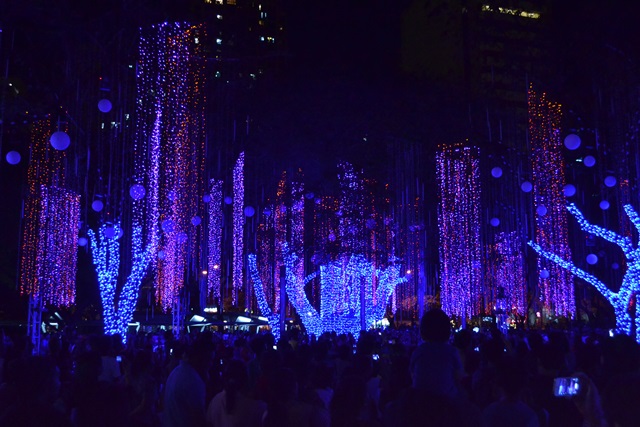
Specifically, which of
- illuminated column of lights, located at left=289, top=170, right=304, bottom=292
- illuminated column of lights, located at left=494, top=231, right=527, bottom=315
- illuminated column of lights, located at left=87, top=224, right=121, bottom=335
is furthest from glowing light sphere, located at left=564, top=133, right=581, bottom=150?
illuminated column of lights, located at left=494, top=231, right=527, bottom=315

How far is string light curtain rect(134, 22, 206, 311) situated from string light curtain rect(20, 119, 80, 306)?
12.3ft

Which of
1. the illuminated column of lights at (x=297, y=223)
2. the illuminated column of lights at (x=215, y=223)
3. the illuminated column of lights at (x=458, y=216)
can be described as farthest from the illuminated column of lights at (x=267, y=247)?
the illuminated column of lights at (x=458, y=216)

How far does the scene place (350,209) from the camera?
25484 millimetres

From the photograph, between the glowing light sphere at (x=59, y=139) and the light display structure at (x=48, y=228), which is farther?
the light display structure at (x=48, y=228)

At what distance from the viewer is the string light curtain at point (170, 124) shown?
1877 centimetres

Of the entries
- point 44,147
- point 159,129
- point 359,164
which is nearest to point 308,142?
point 359,164

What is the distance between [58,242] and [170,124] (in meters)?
10.5

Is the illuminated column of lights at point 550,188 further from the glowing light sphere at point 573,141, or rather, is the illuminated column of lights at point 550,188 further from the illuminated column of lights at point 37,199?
the illuminated column of lights at point 37,199

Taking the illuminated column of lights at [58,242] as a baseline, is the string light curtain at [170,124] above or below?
above

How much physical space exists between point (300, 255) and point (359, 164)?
→ 14.2ft

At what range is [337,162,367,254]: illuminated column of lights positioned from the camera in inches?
986

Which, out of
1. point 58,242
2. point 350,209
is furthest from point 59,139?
point 58,242

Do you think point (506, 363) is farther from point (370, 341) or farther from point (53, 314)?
point (53, 314)

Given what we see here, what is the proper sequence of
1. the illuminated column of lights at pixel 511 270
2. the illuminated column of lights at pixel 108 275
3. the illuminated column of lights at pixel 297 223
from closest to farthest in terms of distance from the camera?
1. the illuminated column of lights at pixel 108 275
2. the illuminated column of lights at pixel 297 223
3. the illuminated column of lights at pixel 511 270
